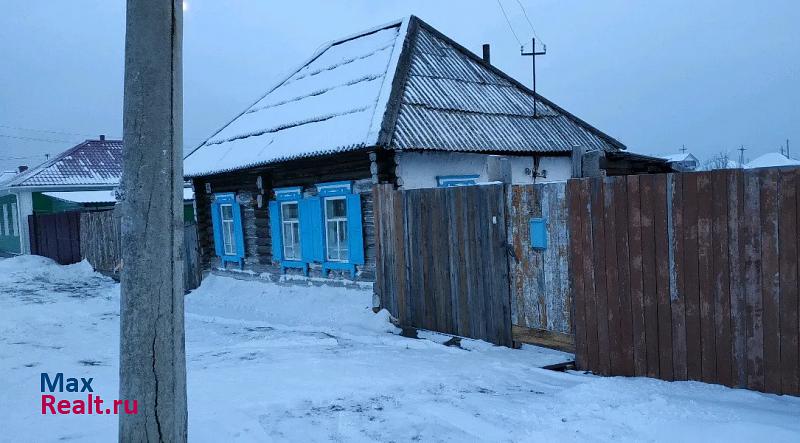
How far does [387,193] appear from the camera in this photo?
26.8ft

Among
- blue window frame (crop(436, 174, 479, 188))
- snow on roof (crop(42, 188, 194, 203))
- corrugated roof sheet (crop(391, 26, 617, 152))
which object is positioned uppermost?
corrugated roof sheet (crop(391, 26, 617, 152))

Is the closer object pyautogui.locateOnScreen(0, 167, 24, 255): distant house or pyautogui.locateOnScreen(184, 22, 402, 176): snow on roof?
pyautogui.locateOnScreen(184, 22, 402, 176): snow on roof

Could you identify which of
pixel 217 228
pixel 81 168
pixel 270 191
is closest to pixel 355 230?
pixel 270 191

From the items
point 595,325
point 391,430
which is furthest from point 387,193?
point 391,430

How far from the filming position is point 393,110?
1013 cm

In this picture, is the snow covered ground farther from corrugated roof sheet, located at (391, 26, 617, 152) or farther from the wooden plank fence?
the wooden plank fence

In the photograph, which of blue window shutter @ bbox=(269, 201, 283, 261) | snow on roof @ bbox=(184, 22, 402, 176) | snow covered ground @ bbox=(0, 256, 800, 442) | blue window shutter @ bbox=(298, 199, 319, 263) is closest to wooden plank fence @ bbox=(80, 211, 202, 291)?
snow on roof @ bbox=(184, 22, 402, 176)

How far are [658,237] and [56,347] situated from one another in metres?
7.29

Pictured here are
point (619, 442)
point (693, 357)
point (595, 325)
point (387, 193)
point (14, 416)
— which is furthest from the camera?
point (387, 193)

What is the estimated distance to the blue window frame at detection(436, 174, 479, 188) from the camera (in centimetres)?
1065

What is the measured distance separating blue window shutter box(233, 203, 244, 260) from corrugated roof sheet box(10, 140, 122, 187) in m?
17.0

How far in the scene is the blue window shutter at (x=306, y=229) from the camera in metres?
11.4

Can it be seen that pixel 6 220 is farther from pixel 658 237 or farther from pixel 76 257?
pixel 658 237

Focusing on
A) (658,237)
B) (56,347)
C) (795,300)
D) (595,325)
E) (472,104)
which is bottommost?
(56,347)
